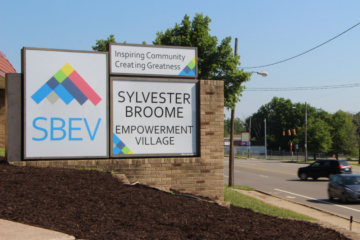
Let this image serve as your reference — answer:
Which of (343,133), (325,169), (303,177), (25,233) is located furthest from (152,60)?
(343,133)

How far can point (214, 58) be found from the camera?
71.6 feet

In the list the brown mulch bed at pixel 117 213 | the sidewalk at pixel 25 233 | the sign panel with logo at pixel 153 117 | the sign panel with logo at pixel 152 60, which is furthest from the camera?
the sign panel with logo at pixel 152 60

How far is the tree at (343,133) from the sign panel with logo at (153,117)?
50.9 metres

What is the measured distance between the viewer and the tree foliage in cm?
2144

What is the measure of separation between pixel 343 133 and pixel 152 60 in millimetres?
52779

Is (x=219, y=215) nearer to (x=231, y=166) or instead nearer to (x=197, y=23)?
(x=231, y=166)

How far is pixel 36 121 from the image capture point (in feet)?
28.6

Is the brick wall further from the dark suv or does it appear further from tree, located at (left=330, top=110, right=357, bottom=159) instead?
tree, located at (left=330, top=110, right=357, bottom=159)

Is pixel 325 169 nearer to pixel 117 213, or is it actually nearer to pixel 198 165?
pixel 198 165

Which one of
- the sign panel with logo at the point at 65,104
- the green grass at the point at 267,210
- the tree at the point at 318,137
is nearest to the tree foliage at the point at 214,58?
the green grass at the point at 267,210

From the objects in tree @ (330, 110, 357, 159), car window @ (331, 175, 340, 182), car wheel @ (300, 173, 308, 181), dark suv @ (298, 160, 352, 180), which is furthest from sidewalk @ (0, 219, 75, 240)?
tree @ (330, 110, 357, 159)

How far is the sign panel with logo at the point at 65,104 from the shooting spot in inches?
343

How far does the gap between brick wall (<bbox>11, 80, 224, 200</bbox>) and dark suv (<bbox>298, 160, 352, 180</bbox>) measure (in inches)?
689

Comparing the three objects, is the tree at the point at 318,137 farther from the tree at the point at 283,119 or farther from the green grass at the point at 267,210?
the tree at the point at 283,119
